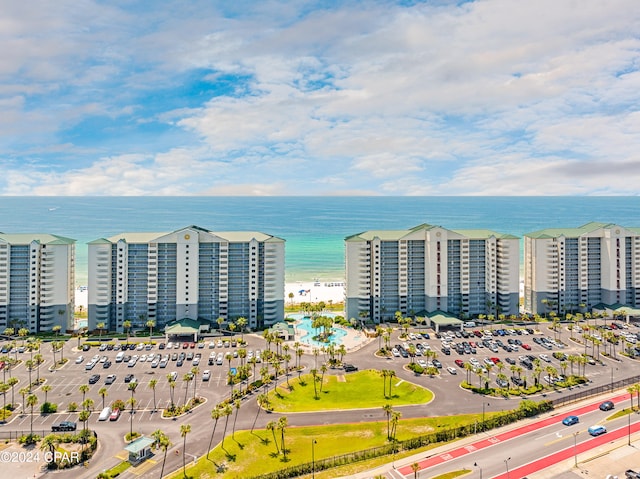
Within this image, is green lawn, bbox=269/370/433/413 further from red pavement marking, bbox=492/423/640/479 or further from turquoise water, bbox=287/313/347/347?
red pavement marking, bbox=492/423/640/479

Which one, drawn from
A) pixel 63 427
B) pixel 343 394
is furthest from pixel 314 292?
pixel 63 427

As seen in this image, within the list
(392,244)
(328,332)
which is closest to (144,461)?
(328,332)

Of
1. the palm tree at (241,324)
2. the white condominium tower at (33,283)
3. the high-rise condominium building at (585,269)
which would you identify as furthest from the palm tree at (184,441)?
the high-rise condominium building at (585,269)

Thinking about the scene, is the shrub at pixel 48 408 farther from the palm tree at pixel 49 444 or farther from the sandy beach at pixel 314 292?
the sandy beach at pixel 314 292

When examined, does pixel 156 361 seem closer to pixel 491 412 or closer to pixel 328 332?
pixel 328 332

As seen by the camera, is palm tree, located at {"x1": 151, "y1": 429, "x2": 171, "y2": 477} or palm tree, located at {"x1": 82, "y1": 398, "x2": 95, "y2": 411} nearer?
palm tree, located at {"x1": 151, "y1": 429, "x2": 171, "y2": 477}

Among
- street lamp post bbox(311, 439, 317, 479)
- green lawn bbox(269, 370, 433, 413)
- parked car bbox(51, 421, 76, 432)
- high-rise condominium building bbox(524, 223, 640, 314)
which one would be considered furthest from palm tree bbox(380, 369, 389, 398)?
high-rise condominium building bbox(524, 223, 640, 314)
